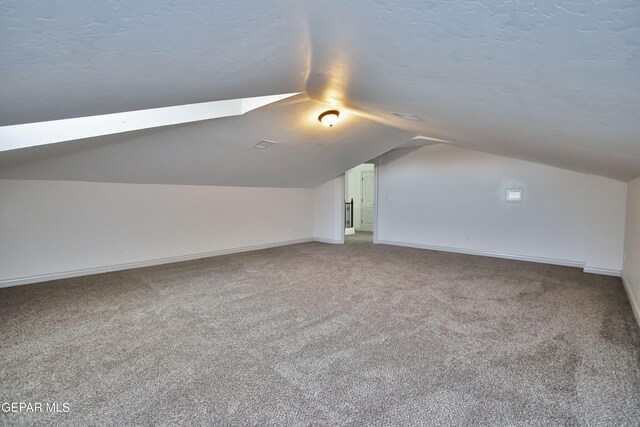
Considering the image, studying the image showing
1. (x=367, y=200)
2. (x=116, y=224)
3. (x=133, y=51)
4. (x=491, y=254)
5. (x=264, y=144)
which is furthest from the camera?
(x=367, y=200)

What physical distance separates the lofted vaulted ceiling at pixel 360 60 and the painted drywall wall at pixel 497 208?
2.88m

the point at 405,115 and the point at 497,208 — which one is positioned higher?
the point at 405,115

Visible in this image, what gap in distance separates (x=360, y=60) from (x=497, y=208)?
17.9ft

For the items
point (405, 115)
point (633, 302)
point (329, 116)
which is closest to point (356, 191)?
point (329, 116)

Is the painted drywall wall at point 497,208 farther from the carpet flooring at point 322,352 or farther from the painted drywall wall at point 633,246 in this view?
the carpet flooring at point 322,352

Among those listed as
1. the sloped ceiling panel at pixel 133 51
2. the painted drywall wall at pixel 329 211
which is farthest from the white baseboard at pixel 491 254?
the sloped ceiling panel at pixel 133 51

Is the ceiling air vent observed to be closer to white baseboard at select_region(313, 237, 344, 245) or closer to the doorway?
white baseboard at select_region(313, 237, 344, 245)

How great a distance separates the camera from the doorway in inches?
404

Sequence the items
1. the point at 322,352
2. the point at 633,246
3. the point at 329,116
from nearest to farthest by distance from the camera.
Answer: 1. the point at 322,352
2. the point at 633,246
3. the point at 329,116

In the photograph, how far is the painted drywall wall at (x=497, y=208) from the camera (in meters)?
4.98

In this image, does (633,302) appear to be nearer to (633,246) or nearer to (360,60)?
(633,246)

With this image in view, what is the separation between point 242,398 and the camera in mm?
1893

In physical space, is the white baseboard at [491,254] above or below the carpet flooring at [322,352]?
below

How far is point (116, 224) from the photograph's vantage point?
5.07 meters
